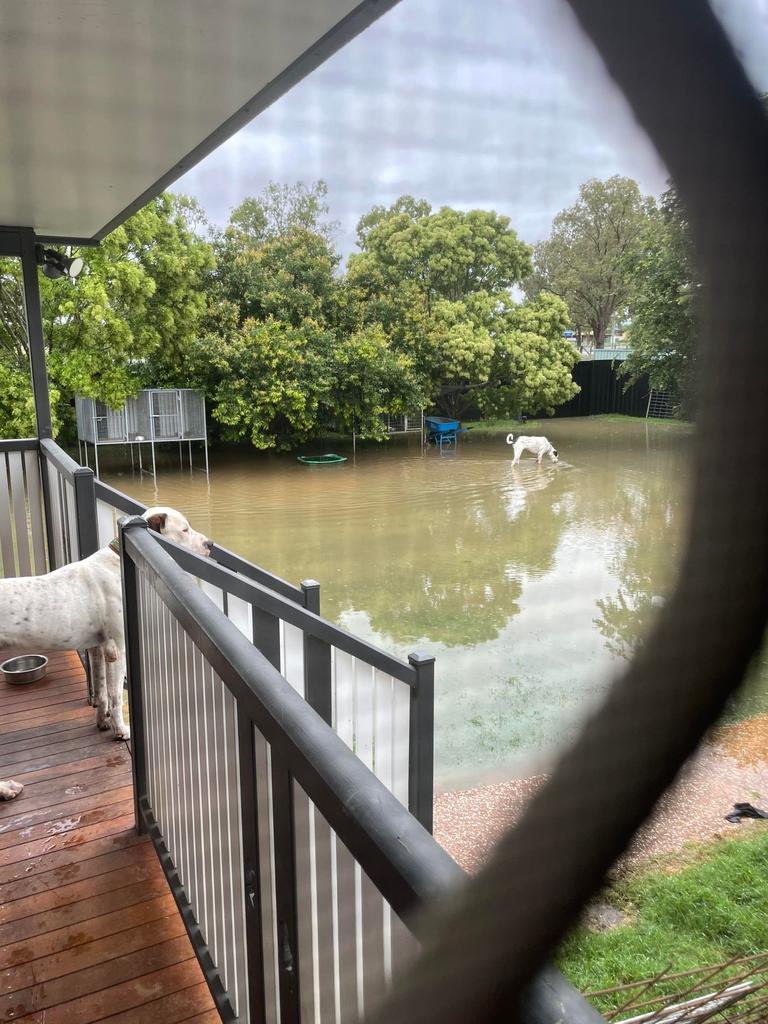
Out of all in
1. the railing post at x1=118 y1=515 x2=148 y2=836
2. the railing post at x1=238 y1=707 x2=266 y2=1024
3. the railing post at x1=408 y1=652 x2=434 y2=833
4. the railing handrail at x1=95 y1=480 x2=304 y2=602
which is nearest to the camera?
the railing post at x1=238 y1=707 x2=266 y2=1024

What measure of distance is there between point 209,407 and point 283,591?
40.7ft

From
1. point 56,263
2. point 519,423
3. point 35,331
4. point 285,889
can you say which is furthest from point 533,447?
point 56,263

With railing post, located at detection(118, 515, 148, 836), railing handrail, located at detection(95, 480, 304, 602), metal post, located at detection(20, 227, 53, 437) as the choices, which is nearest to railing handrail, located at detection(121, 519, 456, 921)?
railing post, located at detection(118, 515, 148, 836)

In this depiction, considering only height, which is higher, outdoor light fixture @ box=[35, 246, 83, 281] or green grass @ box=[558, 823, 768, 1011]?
outdoor light fixture @ box=[35, 246, 83, 281]

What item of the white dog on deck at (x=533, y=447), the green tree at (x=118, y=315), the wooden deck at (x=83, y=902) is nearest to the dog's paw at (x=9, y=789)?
the wooden deck at (x=83, y=902)

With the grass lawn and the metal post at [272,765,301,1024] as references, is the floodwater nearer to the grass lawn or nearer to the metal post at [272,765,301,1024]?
the grass lawn

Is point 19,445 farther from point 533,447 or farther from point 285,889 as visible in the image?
point 533,447

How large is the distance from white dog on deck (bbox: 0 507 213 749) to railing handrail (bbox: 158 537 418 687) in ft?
1.02

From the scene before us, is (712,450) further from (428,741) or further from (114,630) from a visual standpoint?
(428,741)

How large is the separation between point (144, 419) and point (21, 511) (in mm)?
12474

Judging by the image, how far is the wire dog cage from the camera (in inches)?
597

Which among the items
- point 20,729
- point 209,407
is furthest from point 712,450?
point 209,407

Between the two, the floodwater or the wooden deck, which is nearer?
the floodwater

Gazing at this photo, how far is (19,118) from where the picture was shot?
220cm
